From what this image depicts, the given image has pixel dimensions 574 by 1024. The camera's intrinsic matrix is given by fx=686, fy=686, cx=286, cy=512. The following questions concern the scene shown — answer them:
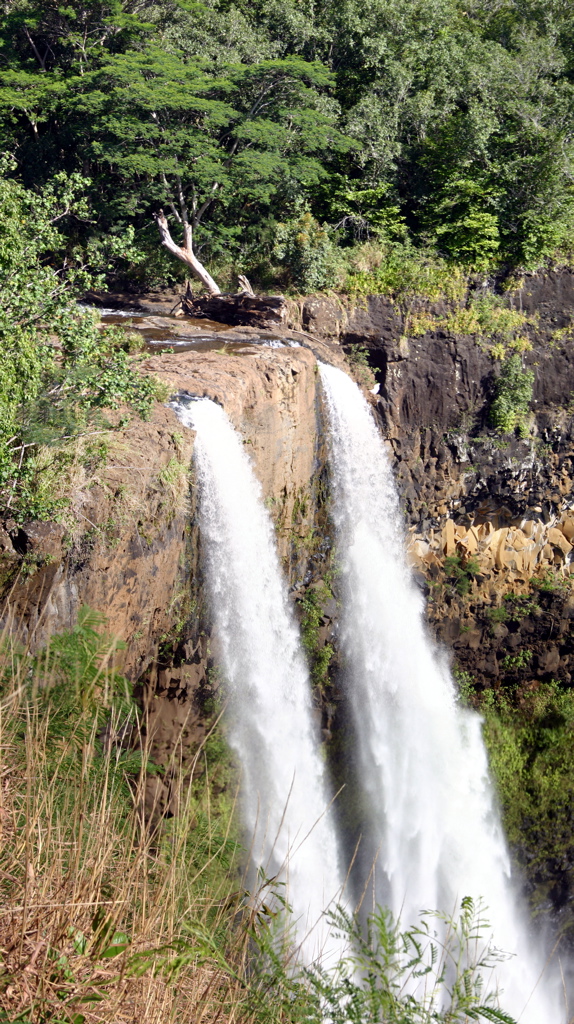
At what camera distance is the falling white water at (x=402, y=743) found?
1203 cm

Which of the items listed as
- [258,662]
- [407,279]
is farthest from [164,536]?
[407,279]

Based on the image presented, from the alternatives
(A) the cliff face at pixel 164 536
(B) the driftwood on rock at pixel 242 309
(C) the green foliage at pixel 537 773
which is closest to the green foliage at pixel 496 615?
(C) the green foliage at pixel 537 773

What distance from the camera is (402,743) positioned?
12883 millimetres

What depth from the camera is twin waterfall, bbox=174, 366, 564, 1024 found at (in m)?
9.28

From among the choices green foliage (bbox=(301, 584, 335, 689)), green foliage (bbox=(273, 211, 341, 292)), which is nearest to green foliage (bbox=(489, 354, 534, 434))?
green foliage (bbox=(273, 211, 341, 292))

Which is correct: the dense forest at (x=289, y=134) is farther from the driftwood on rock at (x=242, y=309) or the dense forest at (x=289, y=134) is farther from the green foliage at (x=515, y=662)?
the green foliage at (x=515, y=662)

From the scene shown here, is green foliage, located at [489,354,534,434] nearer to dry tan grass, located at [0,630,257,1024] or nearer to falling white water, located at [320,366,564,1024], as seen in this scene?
falling white water, located at [320,366,564,1024]

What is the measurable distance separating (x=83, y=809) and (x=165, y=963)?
1.69ft

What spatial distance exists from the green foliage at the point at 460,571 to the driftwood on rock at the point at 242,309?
640cm

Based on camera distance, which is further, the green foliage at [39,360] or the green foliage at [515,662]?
the green foliage at [515,662]

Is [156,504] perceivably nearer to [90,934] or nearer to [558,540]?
[90,934]

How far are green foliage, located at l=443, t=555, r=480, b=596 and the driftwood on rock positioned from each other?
6397 mm

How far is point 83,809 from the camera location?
2.19m

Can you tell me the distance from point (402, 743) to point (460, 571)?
423 centimetres
